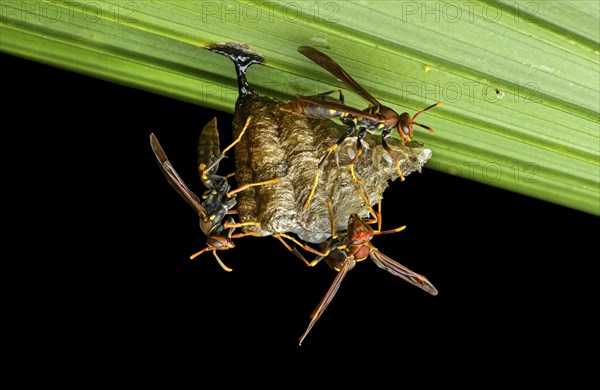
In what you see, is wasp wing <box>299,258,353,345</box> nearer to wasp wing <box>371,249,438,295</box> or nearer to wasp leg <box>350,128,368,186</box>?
wasp wing <box>371,249,438,295</box>

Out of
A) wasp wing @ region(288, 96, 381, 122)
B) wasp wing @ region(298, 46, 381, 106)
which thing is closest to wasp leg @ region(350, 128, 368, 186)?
wasp wing @ region(288, 96, 381, 122)

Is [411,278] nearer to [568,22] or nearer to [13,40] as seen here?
[568,22]

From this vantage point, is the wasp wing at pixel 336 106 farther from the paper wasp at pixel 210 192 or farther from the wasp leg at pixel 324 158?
the paper wasp at pixel 210 192

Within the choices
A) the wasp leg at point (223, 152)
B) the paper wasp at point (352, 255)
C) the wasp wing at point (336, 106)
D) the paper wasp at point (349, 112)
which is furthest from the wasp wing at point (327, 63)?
the paper wasp at point (352, 255)

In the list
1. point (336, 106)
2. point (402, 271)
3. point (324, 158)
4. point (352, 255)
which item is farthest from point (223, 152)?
point (402, 271)

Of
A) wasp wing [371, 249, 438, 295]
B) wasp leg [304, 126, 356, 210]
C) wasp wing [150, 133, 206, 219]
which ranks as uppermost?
wasp leg [304, 126, 356, 210]

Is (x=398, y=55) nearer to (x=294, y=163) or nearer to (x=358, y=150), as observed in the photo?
(x=358, y=150)
